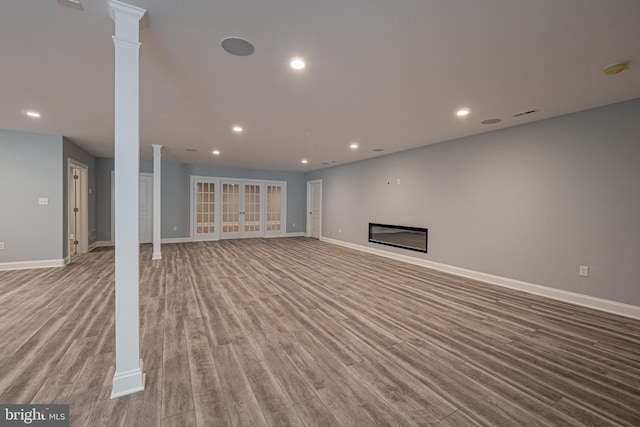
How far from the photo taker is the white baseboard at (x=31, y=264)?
4.71 m

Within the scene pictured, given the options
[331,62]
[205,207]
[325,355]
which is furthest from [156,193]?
[325,355]

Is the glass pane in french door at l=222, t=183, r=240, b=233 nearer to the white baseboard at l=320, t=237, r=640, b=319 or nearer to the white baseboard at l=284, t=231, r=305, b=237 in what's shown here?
the white baseboard at l=284, t=231, r=305, b=237

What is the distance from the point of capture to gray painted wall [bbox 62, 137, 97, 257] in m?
5.08

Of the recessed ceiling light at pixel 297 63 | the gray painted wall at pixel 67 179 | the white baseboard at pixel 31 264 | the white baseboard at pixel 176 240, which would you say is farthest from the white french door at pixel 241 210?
the recessed ceiling light at pixel 297 63

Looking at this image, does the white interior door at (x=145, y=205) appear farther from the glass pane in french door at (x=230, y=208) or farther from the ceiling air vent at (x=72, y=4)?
the ceiling air vent at (x=72, y=4)

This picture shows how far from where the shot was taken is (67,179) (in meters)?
5.26

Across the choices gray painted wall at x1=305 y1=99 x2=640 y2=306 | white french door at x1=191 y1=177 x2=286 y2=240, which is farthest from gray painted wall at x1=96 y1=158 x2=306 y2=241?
gray painted wall at x1=305 y1=99 x2=640 y2=306

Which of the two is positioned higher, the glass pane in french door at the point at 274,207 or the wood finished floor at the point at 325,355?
the glass pane in french door at the point at 274,207

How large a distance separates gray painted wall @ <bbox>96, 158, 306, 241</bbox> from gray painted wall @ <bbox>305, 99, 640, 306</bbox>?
5116 millimetres

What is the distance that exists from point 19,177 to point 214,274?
151 inches

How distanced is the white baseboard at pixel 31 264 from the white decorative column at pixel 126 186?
485 centimetres

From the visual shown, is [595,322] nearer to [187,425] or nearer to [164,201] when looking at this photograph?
[187,425]

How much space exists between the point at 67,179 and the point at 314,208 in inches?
259

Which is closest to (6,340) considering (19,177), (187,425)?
(187,425)
